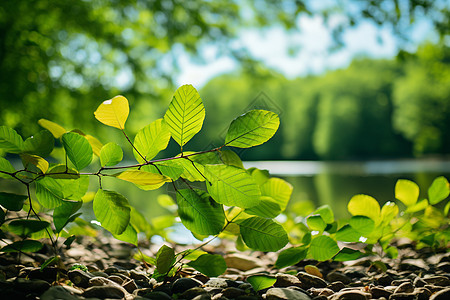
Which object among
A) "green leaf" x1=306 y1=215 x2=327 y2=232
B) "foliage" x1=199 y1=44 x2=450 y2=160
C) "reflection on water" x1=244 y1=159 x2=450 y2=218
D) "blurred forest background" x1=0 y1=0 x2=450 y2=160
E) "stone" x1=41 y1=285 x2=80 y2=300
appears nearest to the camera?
"stone" x1=41 y1=285 x2=80 y2=300

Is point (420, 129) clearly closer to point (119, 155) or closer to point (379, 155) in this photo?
Result: point (379, 155)

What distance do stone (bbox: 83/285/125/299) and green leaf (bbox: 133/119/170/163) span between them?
17 centimetres

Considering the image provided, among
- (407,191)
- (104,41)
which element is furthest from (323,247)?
(104,41)

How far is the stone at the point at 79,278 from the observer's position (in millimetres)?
478

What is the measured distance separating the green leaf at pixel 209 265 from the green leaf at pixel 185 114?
0.59 feet

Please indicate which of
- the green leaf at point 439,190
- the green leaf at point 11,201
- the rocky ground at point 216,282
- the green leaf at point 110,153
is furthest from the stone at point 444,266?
the green leaf at point 11,201

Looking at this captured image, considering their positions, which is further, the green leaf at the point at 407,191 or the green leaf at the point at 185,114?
the green leaf at the point at 407,191

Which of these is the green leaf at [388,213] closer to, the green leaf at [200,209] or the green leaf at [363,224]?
the green leaf at [363,224]

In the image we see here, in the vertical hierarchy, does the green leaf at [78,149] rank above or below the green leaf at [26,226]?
above

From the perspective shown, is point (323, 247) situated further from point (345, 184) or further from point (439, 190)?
point (345, 184)

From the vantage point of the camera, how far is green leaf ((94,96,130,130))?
0.40 m

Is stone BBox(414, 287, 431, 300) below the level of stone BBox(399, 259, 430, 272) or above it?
above

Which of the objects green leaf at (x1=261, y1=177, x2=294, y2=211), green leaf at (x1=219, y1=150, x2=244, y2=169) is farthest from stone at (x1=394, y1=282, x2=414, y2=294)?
green leaf at (x1=219, y1=150, x2=244, y2=169)

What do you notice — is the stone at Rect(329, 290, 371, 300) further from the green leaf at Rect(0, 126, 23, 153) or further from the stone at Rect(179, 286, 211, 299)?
the green leaf at Rect(0, 126, 23, 153)
